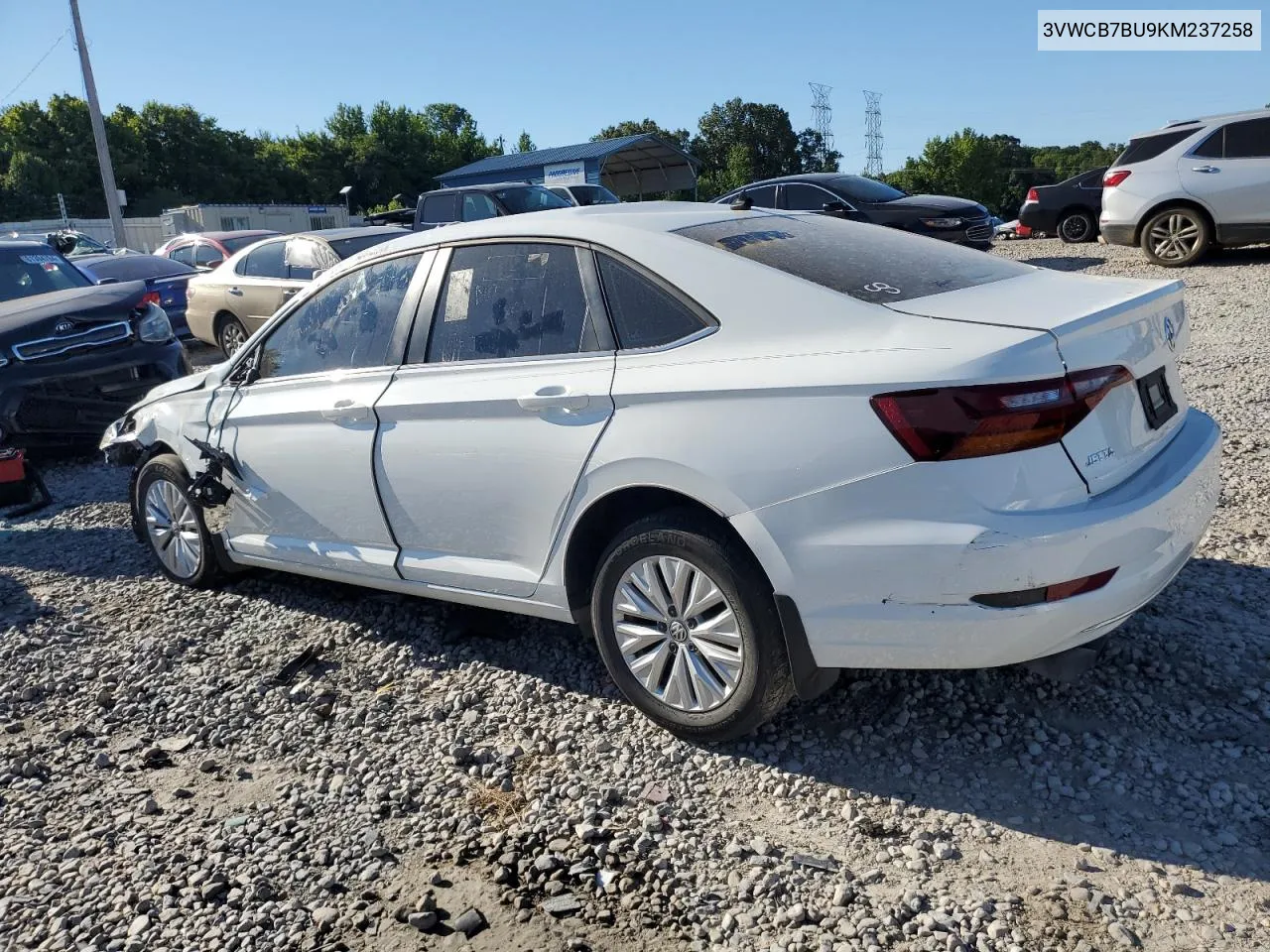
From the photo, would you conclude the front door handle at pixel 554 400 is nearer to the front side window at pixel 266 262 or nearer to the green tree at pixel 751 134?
the front side window at pixel 266 262

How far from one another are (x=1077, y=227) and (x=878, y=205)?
5.65m

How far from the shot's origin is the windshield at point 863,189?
14.5m

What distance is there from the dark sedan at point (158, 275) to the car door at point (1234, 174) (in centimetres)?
1290

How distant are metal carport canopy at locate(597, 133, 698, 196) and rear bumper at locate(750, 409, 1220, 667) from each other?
30.9 meters

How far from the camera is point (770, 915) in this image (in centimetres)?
249

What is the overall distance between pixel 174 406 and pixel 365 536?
172cm

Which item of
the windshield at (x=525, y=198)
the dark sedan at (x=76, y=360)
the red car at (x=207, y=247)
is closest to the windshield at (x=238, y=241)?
the red car at (x=207, y=247)

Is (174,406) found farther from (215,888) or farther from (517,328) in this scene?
(215,888)

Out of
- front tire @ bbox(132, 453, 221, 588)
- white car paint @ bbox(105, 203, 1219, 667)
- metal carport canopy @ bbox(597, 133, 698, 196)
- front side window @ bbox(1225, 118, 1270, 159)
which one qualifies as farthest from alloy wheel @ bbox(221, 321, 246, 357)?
metal carport canopy @ bbox(597, 133, 698, 196)

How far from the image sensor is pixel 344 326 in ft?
13.9

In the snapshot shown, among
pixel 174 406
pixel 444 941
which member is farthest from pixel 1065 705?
pixel 174 406

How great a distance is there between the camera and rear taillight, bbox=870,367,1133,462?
252cm

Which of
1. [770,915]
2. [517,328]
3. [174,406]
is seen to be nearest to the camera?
[770,915]

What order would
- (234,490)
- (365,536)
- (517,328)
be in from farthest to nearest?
1. (234,490)
2. (365,536)
3. (517,328)
